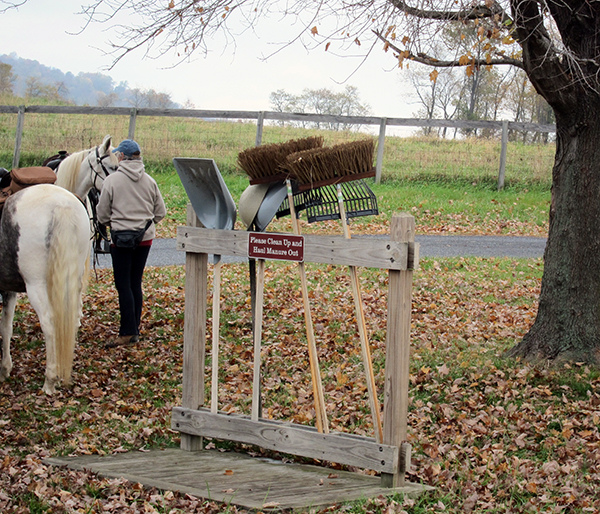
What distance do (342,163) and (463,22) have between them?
6.85ft

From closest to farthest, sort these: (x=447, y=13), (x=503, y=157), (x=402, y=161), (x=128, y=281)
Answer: (x=447, y=13)
(x=128, y=281)
(x=503, y=157)
(x=402, y=161)

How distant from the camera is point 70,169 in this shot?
812 centimetres

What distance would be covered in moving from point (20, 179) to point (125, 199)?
3.86ft

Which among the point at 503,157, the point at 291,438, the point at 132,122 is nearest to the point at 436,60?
the point at 291,438

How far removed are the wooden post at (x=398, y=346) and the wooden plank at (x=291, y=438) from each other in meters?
0.10

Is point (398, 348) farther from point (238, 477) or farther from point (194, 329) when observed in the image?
point (194, 329)

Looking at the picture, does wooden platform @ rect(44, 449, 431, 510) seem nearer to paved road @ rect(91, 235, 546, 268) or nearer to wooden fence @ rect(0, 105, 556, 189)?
paved road @ rect(91, 235, 546, 268)

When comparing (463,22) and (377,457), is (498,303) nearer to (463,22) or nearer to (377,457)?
(463,22)

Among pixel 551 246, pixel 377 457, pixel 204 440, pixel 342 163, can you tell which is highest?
pixel 342 163

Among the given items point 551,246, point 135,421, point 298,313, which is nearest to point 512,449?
point 551,246

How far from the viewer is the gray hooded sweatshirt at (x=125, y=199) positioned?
730cm

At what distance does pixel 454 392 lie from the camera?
19.4 ft

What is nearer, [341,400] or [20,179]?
[341,400]

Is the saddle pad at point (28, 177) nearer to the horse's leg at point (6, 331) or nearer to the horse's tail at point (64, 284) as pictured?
the horse's tail at point (64, 284)
